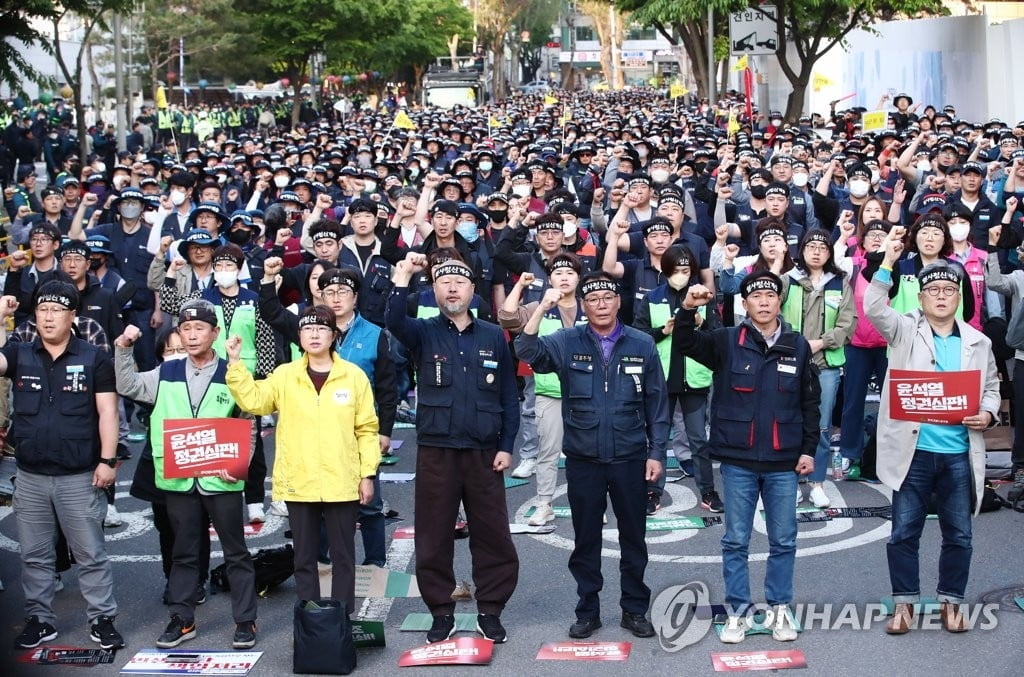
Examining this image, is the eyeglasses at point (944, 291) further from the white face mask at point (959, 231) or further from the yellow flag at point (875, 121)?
the yellow flag at point (875, 121)

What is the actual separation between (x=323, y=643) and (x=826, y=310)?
4.34m

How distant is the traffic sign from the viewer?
3081 centimetres

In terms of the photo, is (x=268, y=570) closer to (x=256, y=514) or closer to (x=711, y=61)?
(x=256, y=514)

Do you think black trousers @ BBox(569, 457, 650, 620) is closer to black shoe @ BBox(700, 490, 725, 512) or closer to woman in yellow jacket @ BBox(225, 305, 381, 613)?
woman in yellow jacket @ BBox(225, 305, 381, 613)

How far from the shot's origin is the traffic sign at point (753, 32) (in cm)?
3081

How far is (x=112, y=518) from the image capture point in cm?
974

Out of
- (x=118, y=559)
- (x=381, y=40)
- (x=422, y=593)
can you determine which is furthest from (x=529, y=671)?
(x=381, y=40)

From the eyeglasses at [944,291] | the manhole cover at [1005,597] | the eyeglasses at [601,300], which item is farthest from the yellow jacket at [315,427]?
the manhole cover at [1005,597]

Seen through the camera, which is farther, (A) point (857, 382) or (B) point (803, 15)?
(B) point (803, 15)

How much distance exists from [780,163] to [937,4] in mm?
22806

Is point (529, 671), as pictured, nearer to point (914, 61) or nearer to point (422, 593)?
point (422, 593)

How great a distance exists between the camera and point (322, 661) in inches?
272

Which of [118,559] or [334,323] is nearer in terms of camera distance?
[334,323]


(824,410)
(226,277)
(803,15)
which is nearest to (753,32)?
(803,15)
